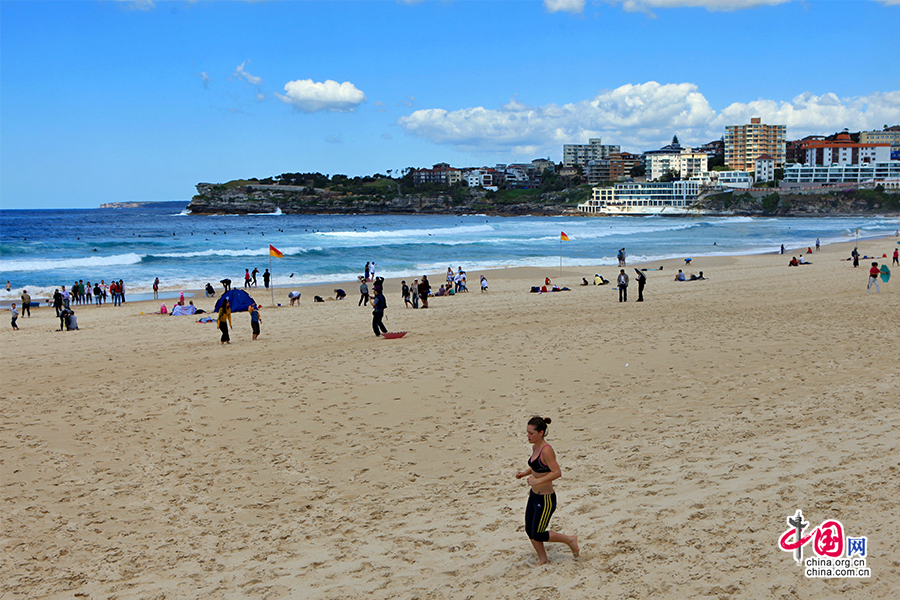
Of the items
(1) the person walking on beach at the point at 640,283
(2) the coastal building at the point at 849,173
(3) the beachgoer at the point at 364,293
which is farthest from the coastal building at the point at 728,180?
(3) the beachgoer at the point at 364,293

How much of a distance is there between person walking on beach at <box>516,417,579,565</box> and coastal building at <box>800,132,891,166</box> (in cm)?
19005

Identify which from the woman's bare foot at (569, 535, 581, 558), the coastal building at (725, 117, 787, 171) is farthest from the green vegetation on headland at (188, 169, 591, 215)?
the woman's bare foot at (569, 535, 581, 558)

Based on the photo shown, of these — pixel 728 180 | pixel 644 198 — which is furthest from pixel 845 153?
pixel 644 198

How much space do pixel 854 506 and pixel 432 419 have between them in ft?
16.5

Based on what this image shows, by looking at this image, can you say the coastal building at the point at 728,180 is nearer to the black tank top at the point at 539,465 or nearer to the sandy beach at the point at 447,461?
the sandy beach at the point at 447,461

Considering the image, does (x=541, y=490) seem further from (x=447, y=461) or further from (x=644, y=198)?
(x=644, y=198)

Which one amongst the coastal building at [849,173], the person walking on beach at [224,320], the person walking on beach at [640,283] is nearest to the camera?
the person walking on beach at [224,320]

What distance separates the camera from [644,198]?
150m

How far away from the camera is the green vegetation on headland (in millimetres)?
169250

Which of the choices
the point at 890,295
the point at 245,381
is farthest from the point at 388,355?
the point at 890,295

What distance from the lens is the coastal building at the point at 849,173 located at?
14788 centimetres

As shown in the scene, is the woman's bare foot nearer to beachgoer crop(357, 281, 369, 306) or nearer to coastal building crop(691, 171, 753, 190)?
beachgoer crop(357, 281, 369, 306)

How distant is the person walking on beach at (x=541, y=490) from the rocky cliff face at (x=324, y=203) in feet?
537

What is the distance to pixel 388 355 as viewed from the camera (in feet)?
42.8
